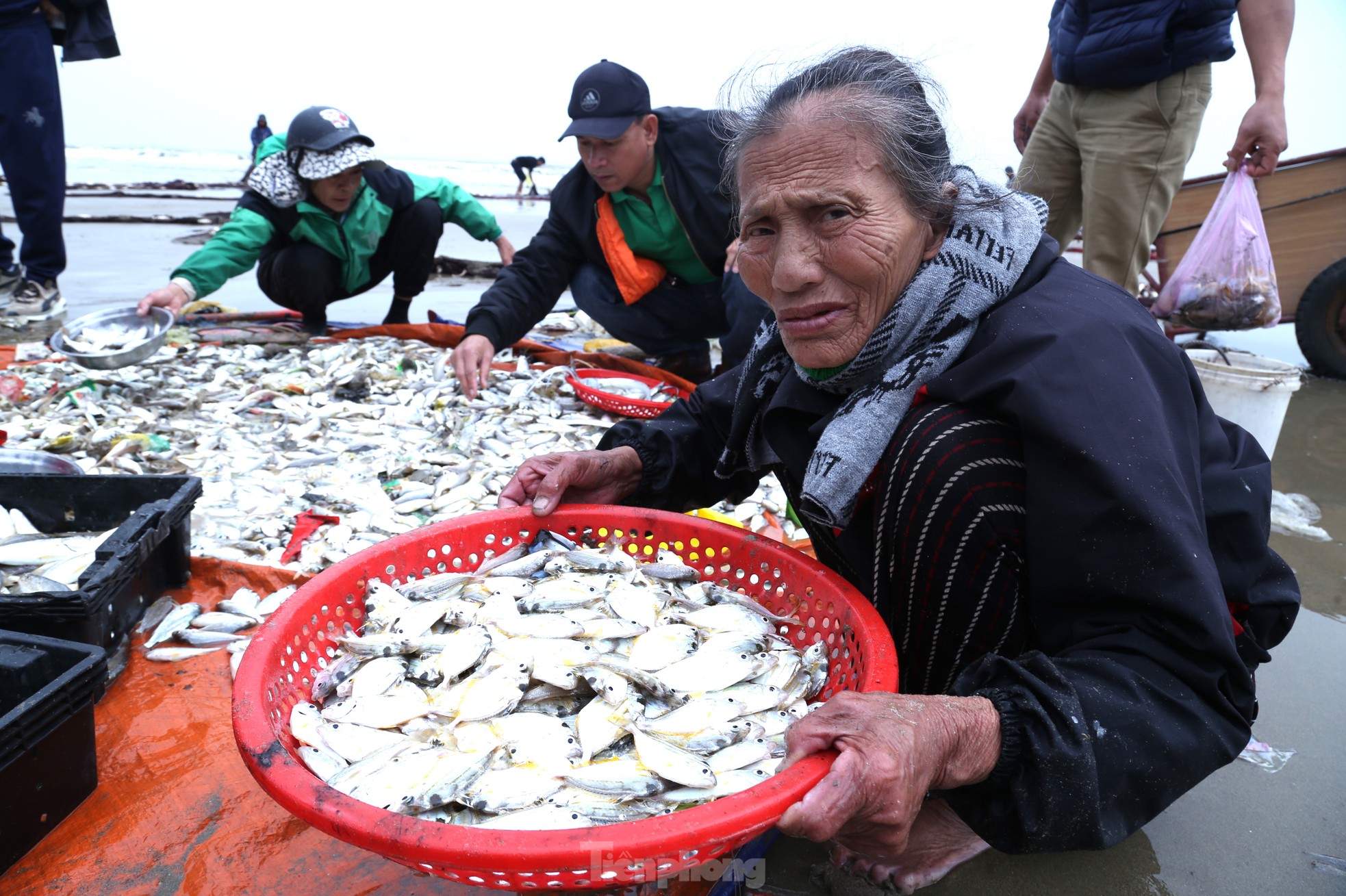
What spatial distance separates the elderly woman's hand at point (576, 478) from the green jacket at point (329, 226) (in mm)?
3145

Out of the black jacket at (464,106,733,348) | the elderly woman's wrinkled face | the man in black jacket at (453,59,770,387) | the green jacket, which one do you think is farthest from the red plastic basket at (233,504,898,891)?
the green jacket

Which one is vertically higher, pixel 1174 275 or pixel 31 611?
pixel 1174 275

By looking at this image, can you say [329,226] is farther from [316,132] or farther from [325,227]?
[316,132]

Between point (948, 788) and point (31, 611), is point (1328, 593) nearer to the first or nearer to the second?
point (948, 788)

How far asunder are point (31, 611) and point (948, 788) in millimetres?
1903

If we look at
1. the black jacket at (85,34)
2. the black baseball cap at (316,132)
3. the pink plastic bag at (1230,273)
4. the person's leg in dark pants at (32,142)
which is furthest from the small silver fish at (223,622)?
the black jacket at (85,34)

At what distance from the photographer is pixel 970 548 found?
1.34 meters

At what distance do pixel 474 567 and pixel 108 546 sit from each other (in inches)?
34.8

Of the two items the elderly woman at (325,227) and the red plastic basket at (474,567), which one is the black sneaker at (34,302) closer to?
the elderly woman at (325,227)

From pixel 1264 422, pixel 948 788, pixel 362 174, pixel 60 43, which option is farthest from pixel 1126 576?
pixel 60 43

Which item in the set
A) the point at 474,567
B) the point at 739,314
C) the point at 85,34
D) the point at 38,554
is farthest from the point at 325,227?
the point at 474,567

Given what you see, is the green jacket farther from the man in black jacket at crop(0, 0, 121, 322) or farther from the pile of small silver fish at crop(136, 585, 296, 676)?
the pile of small silver fish at crop(136, 585, 296, 676)

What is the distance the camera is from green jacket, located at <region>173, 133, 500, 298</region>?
4.27 m

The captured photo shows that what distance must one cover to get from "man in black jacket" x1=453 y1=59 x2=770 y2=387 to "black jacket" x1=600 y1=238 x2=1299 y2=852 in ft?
7.75
